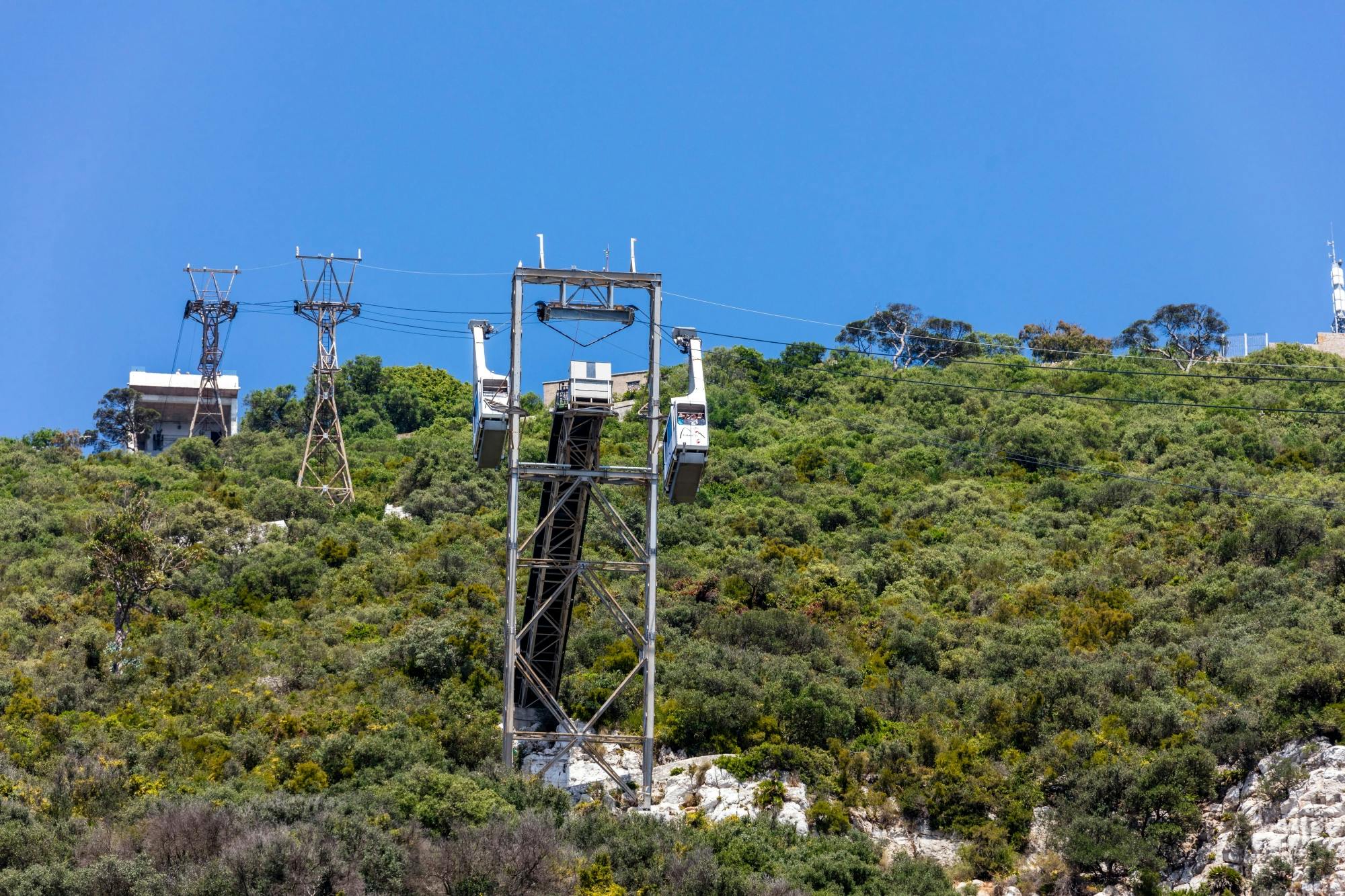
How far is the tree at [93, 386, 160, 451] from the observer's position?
92625 mm

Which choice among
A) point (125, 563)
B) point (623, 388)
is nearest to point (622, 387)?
point (623, 388)

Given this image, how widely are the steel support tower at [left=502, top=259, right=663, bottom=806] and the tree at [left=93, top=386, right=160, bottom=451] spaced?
2315 inches

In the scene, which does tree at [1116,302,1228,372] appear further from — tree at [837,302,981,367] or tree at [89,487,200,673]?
tree at [89,487,200,673]

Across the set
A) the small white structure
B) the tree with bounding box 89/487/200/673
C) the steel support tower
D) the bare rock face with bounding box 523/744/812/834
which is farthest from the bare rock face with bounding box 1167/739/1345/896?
the small white structure

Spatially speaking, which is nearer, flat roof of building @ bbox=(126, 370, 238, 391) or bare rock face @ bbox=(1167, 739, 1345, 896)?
bare rock face @ bbox=(1167, 739, 1345, 896)

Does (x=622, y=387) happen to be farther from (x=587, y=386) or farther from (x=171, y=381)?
(x=587, y=386)

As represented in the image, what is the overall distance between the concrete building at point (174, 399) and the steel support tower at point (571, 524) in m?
60.6

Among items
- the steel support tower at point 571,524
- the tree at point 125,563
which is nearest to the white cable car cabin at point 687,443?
the steel support tower at point 571,524

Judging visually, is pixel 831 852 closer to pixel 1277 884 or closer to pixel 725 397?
pixel 1277 884

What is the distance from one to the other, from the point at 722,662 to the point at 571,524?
6.97 metres

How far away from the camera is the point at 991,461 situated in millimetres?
75812

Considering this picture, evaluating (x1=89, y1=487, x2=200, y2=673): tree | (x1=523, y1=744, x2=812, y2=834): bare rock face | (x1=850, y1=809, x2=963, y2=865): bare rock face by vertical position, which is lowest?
(x1=850, y1=809, x2=963, y2=865): bare rock face

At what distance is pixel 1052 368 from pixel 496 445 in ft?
219

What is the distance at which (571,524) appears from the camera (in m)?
38.8
